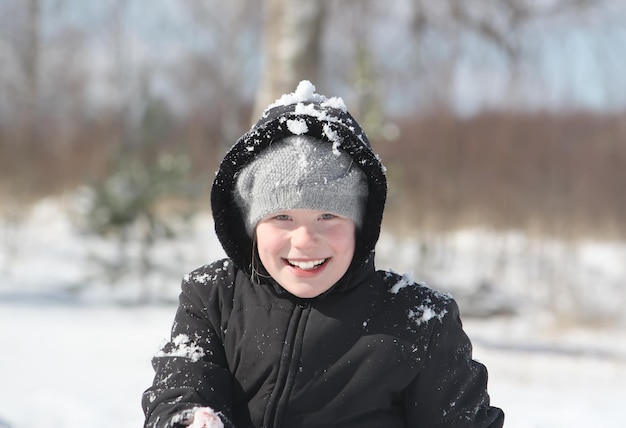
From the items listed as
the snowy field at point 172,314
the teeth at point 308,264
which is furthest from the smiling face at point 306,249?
the snowy field at point 172,314

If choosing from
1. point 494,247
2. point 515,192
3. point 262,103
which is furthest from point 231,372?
point 515,192

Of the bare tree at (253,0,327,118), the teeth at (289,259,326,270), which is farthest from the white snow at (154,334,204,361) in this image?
the bare tree at (253,0,327,118)

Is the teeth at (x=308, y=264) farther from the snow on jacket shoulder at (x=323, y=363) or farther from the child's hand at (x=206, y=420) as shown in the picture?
the child's hand at (x=206, y=420)

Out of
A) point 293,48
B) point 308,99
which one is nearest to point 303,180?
point 308,99

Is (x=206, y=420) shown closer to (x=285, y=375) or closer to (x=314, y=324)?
(x=285, y=375)

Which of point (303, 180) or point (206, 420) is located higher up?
point (303, 180)

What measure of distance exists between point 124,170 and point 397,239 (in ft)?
14.0

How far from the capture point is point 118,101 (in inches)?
709

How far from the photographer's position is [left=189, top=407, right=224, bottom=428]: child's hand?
1549 millimetres

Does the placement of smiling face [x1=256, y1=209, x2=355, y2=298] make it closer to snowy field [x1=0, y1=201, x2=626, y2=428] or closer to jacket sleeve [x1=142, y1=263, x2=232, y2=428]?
jacket sleeve [x1=142, y1=263, x2=232, y2=428]

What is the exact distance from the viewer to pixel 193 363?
5.70ft

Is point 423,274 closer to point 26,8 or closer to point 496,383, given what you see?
point 496,383

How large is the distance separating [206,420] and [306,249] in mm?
428

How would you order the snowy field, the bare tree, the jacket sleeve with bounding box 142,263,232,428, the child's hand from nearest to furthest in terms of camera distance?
the child's hand → the jacket sleeve with bounding box 142,263,232,428 → the snowy field → the bare tree
